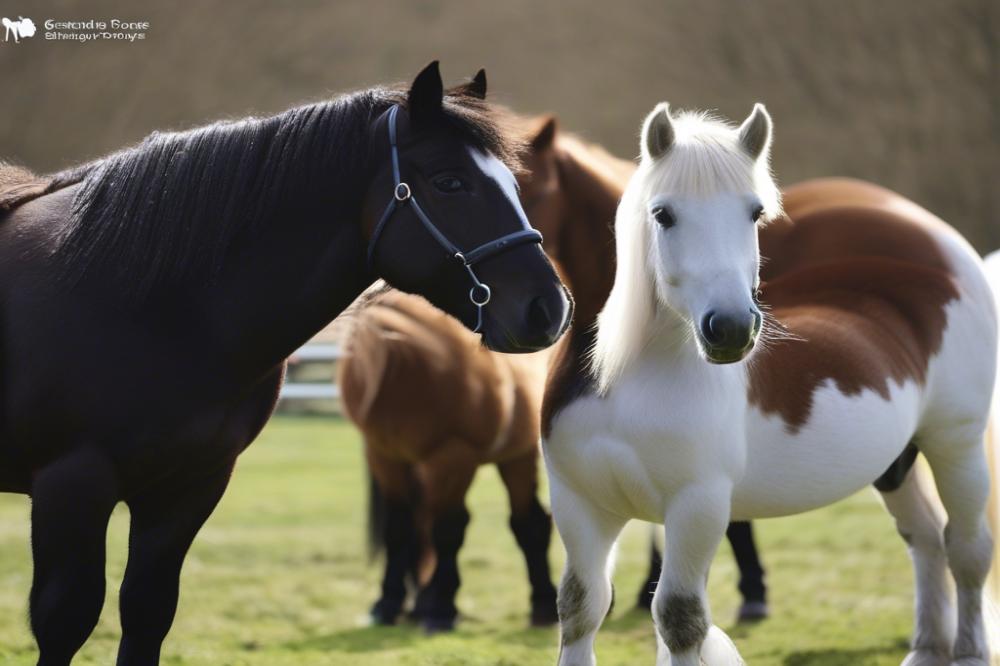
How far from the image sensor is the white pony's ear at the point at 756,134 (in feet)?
9.67

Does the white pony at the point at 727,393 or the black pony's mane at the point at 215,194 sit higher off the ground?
the black pony's mane at the point at 215,194

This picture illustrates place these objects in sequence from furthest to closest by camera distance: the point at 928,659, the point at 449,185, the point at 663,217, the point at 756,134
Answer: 1. the point at 928,659
2. the point at 756,134
3. the point at 663,217
4. the point at 449,185

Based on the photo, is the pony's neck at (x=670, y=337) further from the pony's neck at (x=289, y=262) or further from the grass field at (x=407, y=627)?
the grass field at (x=407, y=627)

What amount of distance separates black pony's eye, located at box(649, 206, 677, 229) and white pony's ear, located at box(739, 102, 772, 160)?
1.04ft

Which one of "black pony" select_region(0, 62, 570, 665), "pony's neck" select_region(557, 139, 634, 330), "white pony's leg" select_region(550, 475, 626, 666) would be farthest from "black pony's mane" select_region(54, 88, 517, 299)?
"pony's neck" select_region(557, 139, 634, 330)

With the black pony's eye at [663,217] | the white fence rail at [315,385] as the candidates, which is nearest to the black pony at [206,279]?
the black pony's eye at [663,217]

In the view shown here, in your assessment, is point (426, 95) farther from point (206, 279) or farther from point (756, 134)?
point (756, 134)

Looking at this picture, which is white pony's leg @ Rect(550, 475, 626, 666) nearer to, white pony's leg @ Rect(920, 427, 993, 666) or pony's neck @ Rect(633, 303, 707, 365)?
pony's neck @ Rect(633, 303, 707, 365)

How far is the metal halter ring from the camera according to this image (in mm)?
2570

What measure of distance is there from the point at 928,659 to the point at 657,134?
7.35ft

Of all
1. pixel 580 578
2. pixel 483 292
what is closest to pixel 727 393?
pixel 580 578

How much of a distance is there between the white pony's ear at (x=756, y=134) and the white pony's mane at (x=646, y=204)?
0.7 inches

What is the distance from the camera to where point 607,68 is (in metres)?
23.1

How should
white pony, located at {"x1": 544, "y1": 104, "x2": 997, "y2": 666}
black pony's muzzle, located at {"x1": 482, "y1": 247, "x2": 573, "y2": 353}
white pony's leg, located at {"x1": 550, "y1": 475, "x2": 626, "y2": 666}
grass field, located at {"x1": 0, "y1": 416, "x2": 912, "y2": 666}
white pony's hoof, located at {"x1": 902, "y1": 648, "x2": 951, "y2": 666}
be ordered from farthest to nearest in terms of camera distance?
grass field, located at {"x1": 0, "y1": 416, "x2": 912, "y2": 666} → white pony's hoof, located at {"x1": 902, "y1": 648, "x2": 951, "y2": 666} → white pony's leg, located at {"x1": 550, "y1": 475, "x2": 626, "y2": 666} → white pony, located at {"x1": 544, "y1": 104, "x2": 997, "y2": 666} → black pony's muzzle, located at {"x1": 482, "y1": 247, "x2": 573, "y2": 353}
